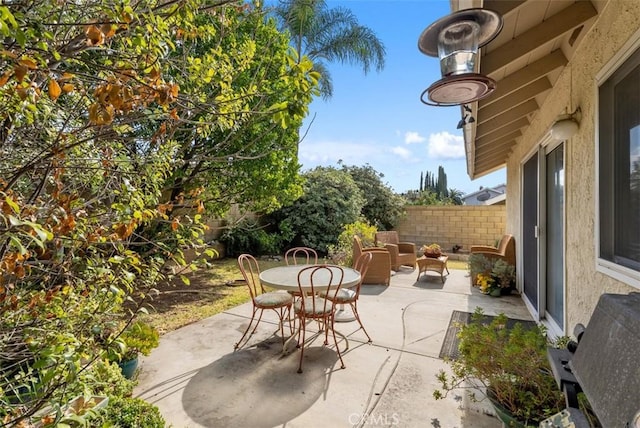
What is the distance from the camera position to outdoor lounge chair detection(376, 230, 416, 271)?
7449 millimetres

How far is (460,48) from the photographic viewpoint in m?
1.95

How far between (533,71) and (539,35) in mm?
779

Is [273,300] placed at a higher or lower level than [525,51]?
lower

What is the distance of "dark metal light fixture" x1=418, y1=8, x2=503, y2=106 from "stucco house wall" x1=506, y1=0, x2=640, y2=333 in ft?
2.49

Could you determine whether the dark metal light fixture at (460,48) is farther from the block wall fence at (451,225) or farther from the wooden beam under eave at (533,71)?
the block wall fence at (451,225)

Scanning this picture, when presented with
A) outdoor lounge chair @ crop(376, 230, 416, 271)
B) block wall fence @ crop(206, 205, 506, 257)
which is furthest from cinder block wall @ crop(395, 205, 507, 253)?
outdoor lounge chair @ crop(376, 230, 416, 271)

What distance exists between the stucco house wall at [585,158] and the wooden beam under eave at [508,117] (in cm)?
104

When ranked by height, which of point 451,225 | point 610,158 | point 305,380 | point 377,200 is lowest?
point 305,380

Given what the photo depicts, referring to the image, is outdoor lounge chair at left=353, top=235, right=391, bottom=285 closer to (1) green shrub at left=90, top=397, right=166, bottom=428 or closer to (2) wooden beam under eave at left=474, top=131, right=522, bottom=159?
(2) wooden beam under eave at left=474, top=131, right=522, bottom=159

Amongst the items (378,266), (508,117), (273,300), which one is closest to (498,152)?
(508,117)

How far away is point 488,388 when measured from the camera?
2.08m

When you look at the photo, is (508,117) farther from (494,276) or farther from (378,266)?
(378,266)

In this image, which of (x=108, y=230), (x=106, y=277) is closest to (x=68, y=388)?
(x=106, y=277)

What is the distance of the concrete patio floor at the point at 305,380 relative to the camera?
90.5 inches
